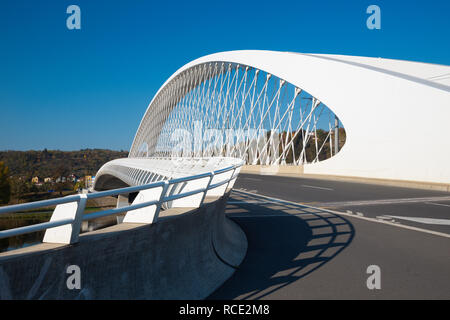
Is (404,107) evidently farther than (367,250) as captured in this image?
Yes

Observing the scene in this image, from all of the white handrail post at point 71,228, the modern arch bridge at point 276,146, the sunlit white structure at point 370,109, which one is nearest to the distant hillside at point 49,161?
the modern arch bridge at point 276,146

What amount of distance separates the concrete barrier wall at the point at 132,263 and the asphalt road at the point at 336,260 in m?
0.42

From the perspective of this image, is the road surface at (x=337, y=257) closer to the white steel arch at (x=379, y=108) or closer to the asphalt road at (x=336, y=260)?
the asphalt road at (x=336, y=260)

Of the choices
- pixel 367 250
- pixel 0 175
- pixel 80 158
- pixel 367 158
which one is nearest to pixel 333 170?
pixel 367 158

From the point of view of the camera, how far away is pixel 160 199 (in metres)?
4.02

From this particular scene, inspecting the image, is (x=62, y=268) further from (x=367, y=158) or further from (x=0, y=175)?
(x=0, y=175)

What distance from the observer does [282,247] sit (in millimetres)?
6262

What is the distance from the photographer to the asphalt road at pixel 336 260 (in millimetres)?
4160

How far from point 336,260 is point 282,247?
1.08 m

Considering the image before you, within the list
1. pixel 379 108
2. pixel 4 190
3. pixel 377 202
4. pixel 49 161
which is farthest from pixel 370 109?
pixel 49 161

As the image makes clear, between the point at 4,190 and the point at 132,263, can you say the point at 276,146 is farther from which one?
the point at 4,190

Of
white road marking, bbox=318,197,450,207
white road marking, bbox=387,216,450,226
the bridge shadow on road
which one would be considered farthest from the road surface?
white road marking, bbox=318,197,450,207
